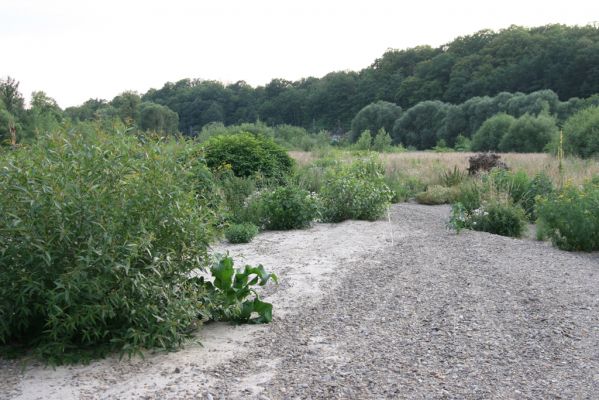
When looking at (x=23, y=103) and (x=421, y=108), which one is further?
(x=421, y=108)

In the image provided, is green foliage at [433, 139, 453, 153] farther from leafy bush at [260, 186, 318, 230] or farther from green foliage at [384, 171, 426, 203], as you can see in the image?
leafy bush at [260, 186, 318, 230]

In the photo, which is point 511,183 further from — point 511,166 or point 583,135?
point 583,135

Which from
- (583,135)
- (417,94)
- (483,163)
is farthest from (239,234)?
(417,94)

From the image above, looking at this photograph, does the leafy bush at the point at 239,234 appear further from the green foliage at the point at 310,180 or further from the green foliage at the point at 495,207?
the green foliage at the point at 310,180

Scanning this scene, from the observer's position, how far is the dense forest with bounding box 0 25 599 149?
39.7m

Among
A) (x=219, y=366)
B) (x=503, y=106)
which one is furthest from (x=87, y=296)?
(x=503, y=106)

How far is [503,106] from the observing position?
3912 centimetres

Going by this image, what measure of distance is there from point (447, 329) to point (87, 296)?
2.50 metres

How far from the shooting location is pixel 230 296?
4148 mm

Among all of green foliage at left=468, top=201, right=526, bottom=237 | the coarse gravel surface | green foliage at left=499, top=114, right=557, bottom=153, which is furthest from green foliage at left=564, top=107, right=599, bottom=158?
the coarse gravel surface

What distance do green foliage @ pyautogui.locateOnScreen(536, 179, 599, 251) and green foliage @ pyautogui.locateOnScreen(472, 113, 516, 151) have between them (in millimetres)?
25550

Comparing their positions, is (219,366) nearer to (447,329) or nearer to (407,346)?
(407,346)

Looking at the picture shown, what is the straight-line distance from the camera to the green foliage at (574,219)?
283 inches

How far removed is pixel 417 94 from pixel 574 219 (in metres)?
48.8
